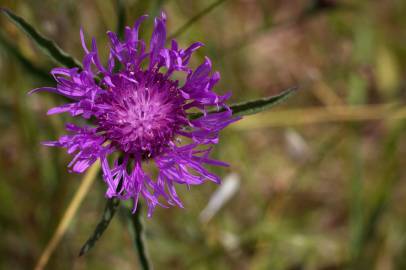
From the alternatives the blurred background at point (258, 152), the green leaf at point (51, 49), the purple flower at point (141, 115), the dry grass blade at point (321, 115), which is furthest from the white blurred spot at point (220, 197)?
the green leaf at point (51, 49)

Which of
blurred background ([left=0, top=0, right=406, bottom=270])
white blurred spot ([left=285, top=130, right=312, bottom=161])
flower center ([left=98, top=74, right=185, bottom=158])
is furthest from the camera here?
white blurred spot ([left=285, top=130, right=312, bottom=161])

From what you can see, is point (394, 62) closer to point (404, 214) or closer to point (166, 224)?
point (404, 214)

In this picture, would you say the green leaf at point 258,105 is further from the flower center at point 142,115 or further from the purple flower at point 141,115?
the flower center at point 142,115

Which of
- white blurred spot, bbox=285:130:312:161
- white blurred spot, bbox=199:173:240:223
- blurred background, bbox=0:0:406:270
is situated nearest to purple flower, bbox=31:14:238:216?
blurred background, bbox=0:0:406:270

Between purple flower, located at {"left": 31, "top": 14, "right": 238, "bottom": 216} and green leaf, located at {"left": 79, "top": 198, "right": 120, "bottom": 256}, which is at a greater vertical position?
purple flower, located at {"left": 31, "top": 14, "right": 238, "bottom": 216}

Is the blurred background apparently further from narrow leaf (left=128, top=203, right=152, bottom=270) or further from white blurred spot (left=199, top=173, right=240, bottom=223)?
narrow leaf (left=128, top=203, right=152, bottom=270)

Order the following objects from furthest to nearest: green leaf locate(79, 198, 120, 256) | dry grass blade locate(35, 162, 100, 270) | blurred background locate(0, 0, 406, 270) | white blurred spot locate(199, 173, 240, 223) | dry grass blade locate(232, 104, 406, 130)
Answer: dry grass blade locate(232, 104, 406, 130) < white blurred spot locate(199, 173, 240, 223) < blurred background locate(0, 0, 406, 270) < dry grass blade locate(35, 162, 100, 270) < green leaf locate(79, 198, 120, 256)

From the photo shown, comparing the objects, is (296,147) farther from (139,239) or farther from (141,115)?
(139,239)
